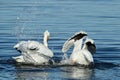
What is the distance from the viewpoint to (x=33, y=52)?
64.3 ft

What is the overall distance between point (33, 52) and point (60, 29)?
7.08 metres

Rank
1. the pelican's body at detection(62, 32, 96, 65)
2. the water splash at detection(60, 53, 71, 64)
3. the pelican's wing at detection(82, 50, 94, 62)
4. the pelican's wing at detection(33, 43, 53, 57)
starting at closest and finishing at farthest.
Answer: the pelican's wing at detection(33, 43, 53, 57) < the pelican's wing at detection(82, 50, 94, 62) < the pelican's body at detection(62, 32, 96, 65) < the water splash at detection(60, 53, 71, 64)

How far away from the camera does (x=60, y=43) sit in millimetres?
23594

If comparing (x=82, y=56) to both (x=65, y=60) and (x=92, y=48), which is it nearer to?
(x=92, y=48)

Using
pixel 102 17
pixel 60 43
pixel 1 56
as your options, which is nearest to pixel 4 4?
pixel 102 17

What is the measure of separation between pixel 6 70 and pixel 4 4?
16.8m

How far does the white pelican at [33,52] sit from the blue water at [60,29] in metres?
0.38

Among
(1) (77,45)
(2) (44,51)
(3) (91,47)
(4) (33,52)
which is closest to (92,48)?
(3) (91,47)

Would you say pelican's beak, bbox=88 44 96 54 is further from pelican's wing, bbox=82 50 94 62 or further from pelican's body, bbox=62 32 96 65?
pelican's wing, bbox=82 50 94 62

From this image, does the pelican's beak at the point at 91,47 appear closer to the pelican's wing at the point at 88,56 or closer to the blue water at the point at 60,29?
the pelican's wing at the point at 88,56

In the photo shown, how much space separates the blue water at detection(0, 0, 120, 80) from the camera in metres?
18.3

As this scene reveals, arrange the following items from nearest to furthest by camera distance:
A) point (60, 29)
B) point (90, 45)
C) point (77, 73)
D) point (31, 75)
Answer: point (31, 75) < point (77, 73) < point (90, 45) < point (60, 29)

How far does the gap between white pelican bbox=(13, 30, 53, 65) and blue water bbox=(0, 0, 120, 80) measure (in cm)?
38

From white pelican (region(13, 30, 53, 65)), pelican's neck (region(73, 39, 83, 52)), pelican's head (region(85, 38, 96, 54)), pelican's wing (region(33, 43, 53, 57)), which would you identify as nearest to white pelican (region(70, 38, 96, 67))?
pelican's head (region(85, 38, 96, 54))
